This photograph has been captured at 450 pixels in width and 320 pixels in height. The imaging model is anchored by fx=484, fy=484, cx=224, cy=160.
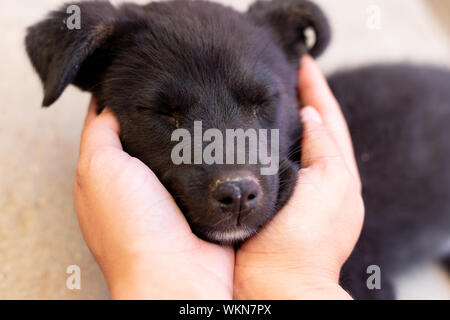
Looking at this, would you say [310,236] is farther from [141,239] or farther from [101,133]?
[101,133]

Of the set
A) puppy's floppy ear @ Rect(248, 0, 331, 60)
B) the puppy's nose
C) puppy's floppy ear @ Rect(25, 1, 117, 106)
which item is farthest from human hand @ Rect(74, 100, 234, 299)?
puppy's floppy ear @ Rect(248, 0, 331, 60)

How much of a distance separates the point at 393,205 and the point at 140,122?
133cm

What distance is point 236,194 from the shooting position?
4.26 feet

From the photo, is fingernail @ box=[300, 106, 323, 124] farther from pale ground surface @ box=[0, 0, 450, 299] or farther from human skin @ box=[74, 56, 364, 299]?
pale ground surface @ box=[0, 0, 450, 299]

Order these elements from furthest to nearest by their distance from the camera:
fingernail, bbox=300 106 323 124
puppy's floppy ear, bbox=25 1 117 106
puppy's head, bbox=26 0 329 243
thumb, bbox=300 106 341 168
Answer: fingernail, bbox=300 106 323 124 → thumb, bbox=300 106 341 168 → puppy's floppy ear, bbox=25 1 117 106 → puppy's head, bbox=26 0 329 243

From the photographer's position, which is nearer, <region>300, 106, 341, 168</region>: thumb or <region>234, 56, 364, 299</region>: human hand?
<region>234, 56, 364, 299</region>: human hand

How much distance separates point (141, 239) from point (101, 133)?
0.42 m

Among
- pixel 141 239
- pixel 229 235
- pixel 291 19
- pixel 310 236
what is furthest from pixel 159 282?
pixel 291 19

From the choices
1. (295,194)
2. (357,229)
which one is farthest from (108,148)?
(357,229)

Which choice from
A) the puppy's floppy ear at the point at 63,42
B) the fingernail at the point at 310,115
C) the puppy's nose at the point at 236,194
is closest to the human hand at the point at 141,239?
the puppy's nose at the point at 236,194

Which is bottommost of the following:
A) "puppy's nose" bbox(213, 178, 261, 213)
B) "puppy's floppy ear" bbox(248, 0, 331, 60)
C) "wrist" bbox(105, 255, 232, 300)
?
"wrist" bbox(105, 255, 232, 300)

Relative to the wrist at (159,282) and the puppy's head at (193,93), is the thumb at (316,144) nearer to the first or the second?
the puppy's head at (193,93)

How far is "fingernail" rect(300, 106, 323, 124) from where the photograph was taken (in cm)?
184

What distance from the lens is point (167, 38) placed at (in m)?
1.59
